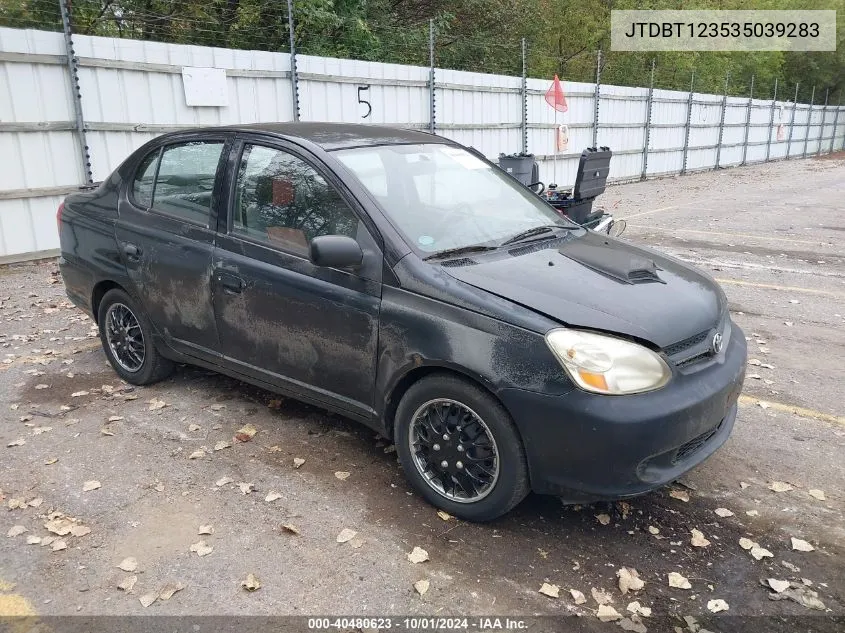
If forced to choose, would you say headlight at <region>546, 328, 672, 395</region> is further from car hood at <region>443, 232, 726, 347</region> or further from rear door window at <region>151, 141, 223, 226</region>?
rear door window at <region>151, 141, 223, 226</region>

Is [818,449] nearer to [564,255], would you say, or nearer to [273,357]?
[564,255]

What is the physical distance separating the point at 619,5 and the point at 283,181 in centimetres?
3999

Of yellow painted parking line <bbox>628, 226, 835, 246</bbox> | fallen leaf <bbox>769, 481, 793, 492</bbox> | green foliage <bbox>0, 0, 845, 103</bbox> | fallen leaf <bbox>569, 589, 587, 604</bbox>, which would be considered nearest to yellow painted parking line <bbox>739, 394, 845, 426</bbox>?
fallen leaf <bbox>769, 481, 793, 492</bbox>

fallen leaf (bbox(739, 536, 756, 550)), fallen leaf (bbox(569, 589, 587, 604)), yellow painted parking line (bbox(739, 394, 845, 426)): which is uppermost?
fallen leaf (bbox(569, 589, 587, 604))

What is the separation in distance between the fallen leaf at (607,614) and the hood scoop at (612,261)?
58.6 inches

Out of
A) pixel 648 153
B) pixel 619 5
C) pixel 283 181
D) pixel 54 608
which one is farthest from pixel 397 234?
pixel 619 5

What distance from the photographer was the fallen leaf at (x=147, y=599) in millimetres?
2859

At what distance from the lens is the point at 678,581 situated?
302cm

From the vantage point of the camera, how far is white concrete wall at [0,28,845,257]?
8.77 m

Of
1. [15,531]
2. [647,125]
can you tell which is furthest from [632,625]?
[647,125]

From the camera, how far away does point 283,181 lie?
3934mm

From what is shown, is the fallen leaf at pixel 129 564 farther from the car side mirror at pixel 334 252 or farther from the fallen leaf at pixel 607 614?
the fallen leaf at pixel 607 614

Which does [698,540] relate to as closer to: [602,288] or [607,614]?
[607,614]

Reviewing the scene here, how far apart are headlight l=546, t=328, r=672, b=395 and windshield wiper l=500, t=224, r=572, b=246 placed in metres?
0.96
